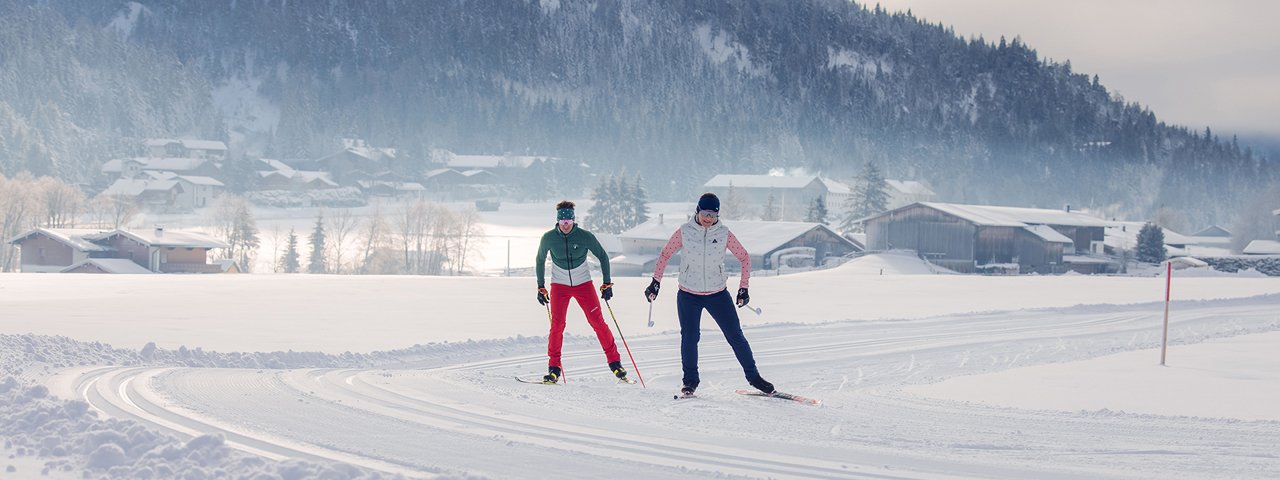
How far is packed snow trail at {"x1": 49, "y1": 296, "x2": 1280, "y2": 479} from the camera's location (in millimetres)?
7055

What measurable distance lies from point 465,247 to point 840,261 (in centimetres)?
2845

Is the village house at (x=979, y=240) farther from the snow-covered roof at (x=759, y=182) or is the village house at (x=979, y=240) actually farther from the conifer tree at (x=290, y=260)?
→ the snow-covered roof at (x=759, y=182)

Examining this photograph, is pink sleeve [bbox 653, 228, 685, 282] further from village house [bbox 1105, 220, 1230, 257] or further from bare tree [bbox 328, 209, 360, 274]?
village house [bbox 1105, 220, 1230, 257]

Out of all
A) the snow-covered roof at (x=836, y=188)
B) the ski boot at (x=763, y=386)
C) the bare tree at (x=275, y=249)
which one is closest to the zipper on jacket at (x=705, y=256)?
the ski boot at (x=763, y=386)

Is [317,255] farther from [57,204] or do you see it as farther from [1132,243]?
[1132,243]

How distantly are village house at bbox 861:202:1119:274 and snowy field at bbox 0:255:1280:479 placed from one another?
4470 cm

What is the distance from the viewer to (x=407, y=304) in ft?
76.2

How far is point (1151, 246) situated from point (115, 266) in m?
72.9

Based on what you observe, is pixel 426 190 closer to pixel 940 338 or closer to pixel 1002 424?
pixel 940 338

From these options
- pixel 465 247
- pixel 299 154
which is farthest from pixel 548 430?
pixel 299 154

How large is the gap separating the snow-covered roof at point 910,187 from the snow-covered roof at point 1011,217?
76865 mm

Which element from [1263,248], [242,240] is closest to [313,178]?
[242,240]

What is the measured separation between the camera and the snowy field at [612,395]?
7105mm

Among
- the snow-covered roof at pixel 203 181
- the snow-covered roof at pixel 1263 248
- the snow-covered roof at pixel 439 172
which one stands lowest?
the snow-covered roof at pixel 1263 248
